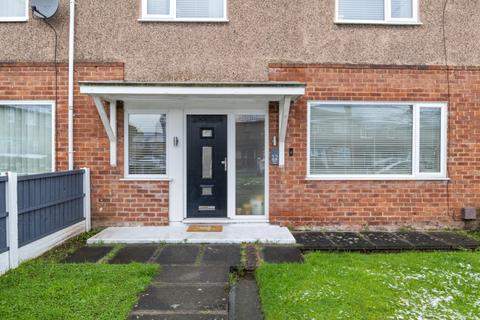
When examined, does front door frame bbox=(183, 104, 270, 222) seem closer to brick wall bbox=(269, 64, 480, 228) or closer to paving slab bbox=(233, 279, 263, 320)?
brick wall bbox=(269, 64, 480, 228)

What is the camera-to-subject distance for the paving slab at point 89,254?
4914mm

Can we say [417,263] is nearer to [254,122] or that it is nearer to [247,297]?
[247,297]

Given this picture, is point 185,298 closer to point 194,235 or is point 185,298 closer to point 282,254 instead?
point 282,254

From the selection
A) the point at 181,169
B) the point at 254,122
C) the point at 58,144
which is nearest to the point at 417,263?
the point at 254,122

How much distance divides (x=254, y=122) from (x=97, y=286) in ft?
13.3

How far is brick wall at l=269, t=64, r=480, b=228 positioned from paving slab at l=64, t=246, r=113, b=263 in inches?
116

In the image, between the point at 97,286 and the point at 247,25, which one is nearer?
the point at 97,286

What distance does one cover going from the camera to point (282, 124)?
21.1ft

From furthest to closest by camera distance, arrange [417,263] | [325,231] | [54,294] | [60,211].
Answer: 1. [325,231]
2. [60,211]
3. [417,263]
4. [54,294]

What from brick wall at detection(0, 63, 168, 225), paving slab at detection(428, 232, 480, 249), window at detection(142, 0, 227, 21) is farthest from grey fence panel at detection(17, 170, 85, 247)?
paving slab at detection(428, 232, 480, 249)

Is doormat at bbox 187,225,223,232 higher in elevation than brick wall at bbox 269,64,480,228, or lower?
lower

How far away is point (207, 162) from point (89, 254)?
8.54 ft

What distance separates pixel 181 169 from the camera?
680 centimetres

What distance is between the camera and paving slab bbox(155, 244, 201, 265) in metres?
4.92
